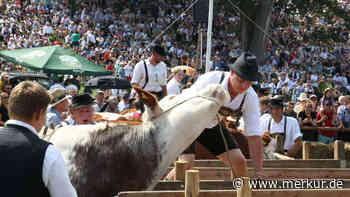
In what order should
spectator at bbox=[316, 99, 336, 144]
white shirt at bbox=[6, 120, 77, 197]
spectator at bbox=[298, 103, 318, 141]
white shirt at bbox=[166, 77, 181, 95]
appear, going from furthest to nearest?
spectator at bbox=[316, 99, 336, 144]
spectator at bbox=[298, 103, 318, 141]
white shirt at bbox=[166, 77, 181, 95]
white shirt at bbox=[6, 120, 77, 197]

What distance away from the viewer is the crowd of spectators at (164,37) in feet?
80.4

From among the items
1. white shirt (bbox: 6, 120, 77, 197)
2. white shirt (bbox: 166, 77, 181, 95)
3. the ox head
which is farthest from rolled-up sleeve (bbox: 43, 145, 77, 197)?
white shirt (bbox: 166, 77, 181, 95)

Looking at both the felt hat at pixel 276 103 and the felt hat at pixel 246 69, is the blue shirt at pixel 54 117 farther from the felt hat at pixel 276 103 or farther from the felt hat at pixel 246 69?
the felt hat at pixel 246 69

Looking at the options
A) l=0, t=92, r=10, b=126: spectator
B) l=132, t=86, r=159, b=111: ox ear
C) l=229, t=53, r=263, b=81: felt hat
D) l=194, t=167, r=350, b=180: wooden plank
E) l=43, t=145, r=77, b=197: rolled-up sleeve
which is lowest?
l=194, t=167, r=350, b=180: wooden plank

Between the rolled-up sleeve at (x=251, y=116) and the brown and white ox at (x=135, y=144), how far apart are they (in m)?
1.19

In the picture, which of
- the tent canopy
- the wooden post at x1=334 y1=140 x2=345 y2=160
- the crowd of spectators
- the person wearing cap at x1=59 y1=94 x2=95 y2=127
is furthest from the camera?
the crowd of spectators

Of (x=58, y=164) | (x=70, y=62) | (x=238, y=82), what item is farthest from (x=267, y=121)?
(x=70, y=62)

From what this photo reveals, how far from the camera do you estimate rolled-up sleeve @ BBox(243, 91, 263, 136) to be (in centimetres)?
480

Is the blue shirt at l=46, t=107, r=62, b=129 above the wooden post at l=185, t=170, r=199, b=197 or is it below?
below

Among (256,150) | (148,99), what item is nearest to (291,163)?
(256,150)

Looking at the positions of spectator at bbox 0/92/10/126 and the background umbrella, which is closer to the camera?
spectator at bbox 0/92/10/126

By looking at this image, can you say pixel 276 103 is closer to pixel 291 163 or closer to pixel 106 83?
pixel 291 163

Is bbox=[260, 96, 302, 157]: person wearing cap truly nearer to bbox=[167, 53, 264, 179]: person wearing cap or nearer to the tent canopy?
bbox=[167, 53, 264, 179]: person wearing cap

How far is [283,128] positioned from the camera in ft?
25.6
